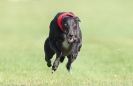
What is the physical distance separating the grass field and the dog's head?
1.02 m

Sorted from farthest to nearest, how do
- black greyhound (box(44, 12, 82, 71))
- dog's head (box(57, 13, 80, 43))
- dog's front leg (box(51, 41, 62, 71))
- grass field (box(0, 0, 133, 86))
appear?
1. grass field (box(0, 0, 133, 86))
2. dog's front leg (box(51, 41, 62, 71))
3. black greyhound (box(44, 12, 82, 71))
4. dog's head (box(57, 13, 80, 43))

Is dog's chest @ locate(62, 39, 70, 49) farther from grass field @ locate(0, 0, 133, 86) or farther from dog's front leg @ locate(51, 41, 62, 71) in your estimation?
grass field @ locate(0, 0, 133, 86)

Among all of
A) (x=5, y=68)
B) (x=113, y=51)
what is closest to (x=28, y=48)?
(x=113, y=51)

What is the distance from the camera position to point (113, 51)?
20.4 meters

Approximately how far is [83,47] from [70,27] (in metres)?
12.1

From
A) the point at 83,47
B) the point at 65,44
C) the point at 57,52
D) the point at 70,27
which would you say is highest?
the point at 70,27

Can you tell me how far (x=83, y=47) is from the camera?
71.8 feet

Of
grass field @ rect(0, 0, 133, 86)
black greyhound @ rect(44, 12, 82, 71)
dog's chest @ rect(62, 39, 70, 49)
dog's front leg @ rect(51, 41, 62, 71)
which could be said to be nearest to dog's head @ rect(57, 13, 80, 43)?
black greyhound @ rect(44, 12, 82, 71)

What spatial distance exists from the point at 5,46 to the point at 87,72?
7.97 m

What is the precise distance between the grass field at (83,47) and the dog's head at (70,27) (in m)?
1.02

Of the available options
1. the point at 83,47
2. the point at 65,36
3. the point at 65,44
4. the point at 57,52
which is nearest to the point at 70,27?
the point at 65,36

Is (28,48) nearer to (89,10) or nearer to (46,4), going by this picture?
(89,10)

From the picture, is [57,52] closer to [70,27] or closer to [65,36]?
[65,36]

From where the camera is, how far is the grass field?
12188 millimetres
